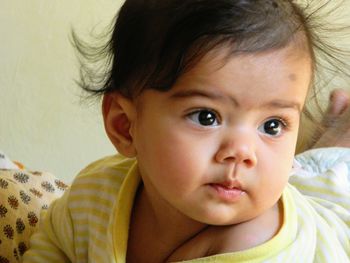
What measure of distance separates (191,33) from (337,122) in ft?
2.29

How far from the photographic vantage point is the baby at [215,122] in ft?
1.98

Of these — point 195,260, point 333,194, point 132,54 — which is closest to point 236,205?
point 195,260

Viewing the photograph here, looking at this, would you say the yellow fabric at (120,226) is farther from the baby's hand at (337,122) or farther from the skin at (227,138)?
the baby's hand at (337,122)

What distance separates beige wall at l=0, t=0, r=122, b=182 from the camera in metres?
1.47

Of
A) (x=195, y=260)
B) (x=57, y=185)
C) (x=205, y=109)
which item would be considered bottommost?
(x=57, y=185)

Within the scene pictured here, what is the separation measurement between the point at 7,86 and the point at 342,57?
0.92m

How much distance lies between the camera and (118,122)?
742 mm

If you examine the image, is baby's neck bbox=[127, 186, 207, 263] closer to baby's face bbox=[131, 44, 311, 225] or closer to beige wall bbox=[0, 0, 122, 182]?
baby's face bbox=[131, 44, 311, 225]

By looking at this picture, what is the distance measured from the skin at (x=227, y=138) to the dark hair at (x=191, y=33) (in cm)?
1

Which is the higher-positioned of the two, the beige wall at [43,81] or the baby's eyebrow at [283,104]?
the baby's eyebrow at [283,104]

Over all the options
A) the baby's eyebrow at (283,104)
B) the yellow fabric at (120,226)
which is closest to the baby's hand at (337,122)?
the yellow fabric at (120,226)

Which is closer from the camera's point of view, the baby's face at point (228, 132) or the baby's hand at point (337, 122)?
the baby's face at point (228, 132)

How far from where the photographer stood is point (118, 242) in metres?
0.77

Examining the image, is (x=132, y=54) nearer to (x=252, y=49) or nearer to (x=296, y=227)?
(x=252, y=49)
